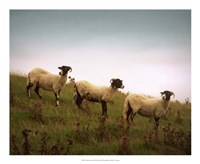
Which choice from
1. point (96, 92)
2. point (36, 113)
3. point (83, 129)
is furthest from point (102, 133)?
point (36, 113)

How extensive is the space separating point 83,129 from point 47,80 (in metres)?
0.61

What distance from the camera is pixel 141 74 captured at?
13.0 ft

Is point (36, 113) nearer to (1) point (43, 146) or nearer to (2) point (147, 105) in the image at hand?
(1) point (43, 146)

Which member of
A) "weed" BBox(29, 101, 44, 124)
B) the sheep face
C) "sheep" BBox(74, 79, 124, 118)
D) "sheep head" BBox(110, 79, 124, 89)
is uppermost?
the sheep face

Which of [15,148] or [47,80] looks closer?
[15,148]

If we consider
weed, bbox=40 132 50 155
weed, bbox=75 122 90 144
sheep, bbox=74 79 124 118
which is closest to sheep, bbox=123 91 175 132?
sheep, bbox=74 79 124 118

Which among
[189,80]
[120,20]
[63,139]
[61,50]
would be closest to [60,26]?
[61,50]

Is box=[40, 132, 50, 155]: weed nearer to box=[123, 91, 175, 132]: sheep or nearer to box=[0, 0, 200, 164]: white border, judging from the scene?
box=[0, 0, 200, 164]: white border

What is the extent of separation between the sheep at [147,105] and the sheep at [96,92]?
0.59 ft

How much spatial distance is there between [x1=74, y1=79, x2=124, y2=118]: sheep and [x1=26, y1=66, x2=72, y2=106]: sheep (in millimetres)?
162

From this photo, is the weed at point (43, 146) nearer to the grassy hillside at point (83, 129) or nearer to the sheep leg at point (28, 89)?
the grassy hillside at point (83, 129)

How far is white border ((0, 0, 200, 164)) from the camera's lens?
3.81 m
